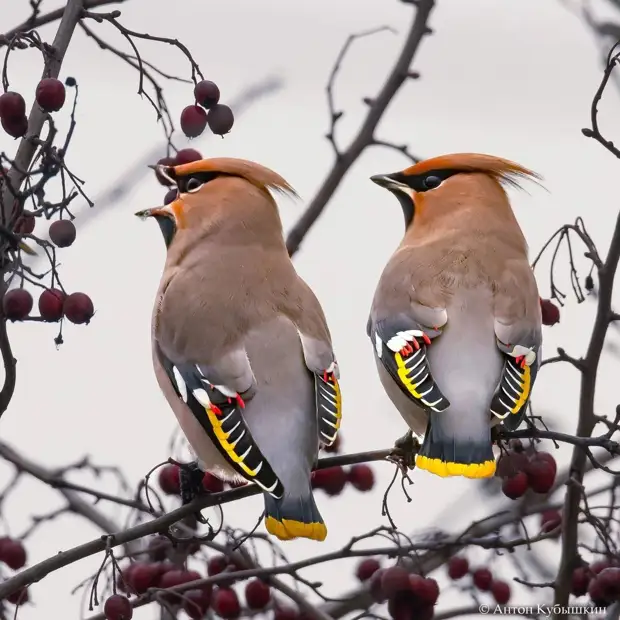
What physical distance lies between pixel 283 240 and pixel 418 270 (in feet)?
1.18

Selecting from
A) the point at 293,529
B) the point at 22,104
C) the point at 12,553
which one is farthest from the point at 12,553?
the point at 22,104

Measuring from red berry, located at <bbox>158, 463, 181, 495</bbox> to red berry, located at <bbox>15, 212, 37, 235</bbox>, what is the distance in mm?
802

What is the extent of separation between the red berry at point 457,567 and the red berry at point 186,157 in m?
1.30

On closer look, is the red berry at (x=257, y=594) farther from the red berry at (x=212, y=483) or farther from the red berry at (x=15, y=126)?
the red berry at (x=15, y=126)

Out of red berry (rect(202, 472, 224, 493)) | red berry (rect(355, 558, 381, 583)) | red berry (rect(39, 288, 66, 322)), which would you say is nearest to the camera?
red berry (rect(39, 288, 66, 322))

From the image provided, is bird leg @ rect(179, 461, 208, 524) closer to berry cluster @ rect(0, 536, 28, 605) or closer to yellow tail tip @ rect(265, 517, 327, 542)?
yellow tail tip @ rect(265, 517, 327, 542)

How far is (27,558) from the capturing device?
3.50 meters

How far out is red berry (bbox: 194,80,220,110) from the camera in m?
3.04

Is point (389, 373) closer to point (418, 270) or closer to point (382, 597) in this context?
point (418, 270)

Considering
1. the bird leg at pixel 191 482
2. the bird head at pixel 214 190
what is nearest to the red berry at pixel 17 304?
the bird leg at pixel 191 482

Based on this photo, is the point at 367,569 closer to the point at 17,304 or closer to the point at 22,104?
the point at 17,304

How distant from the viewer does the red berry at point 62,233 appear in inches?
106

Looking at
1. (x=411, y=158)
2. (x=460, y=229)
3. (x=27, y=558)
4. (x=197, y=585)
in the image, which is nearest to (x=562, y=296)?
(x=460, y=229)

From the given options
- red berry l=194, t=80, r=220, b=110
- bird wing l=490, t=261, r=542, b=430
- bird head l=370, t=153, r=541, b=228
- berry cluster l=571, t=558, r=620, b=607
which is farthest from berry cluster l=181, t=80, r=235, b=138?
berry cluster l=571, t=558, r=620, b=607
